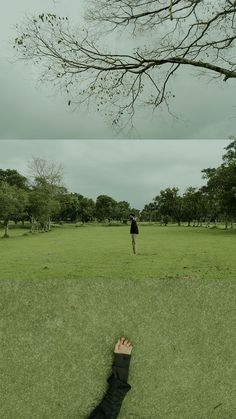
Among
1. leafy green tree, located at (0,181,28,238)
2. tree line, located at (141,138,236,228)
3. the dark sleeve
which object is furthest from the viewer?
tree line, located at (141,138,236,228)

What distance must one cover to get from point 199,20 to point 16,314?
3742mm

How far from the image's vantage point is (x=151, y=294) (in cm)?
341

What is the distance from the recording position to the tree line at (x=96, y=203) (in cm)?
309

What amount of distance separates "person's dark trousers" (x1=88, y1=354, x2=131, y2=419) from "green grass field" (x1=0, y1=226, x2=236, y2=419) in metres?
0.09

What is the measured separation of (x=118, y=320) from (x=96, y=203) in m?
0.97

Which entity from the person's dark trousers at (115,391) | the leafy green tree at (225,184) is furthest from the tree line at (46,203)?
the person's dark trousers at (115,391)

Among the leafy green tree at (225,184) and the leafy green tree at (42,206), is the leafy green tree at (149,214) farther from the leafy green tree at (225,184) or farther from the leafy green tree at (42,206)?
the leafy green tree at (42,206)

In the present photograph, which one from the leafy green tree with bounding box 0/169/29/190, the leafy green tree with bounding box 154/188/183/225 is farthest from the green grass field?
the leafy green tree with bounding box 0/169/29/190

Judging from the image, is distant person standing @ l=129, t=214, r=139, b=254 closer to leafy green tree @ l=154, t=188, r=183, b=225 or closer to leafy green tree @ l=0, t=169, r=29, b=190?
leafy green tree @ l=154, t=188, r=183, b=225

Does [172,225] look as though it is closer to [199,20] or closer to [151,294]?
[151,294]

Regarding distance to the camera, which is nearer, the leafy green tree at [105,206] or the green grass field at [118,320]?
the green grass field at [118,320]

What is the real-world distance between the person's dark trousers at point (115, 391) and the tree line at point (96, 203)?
1.10m

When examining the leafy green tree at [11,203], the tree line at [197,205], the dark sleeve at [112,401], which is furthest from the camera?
the tree line at [197,205]

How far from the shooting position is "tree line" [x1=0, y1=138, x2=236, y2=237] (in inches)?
121
